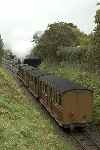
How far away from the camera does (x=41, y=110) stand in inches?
1137

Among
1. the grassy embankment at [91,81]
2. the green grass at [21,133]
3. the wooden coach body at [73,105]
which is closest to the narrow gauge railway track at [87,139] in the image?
the green grass at [21,133]

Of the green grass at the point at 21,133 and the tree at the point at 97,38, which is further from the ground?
the tree at the point at 97,38

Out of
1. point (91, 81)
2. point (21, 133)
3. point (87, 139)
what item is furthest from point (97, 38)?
point (21, 133)

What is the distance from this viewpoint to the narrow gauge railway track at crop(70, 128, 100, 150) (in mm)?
19502

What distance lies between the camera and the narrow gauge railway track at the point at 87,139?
19.5 m

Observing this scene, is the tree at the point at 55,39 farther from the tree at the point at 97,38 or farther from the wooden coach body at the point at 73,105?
the wooden coach body at the point at 73,105

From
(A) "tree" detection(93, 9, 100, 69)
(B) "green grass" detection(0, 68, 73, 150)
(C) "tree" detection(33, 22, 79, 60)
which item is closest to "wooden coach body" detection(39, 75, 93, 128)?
(B) "green grass" detection(0, 68, 73, 150)

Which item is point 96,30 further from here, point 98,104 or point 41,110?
point 41,110

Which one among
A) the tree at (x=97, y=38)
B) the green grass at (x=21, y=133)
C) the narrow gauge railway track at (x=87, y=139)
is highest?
the tree at (x=97, y=38)

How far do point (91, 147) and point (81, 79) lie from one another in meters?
19.5

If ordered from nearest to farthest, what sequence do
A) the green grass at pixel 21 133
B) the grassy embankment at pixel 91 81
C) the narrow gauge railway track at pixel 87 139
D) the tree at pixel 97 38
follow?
the green grass at pixel 21 133 → the narrow gauge railway track at pixel 87 139 → the grassy embankment at pixel 91 81 → the tree at pixel 97 38

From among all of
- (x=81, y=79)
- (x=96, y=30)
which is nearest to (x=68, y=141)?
(x=96, y=30)

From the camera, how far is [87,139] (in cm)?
2105

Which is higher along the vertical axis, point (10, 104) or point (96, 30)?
point (96, 30)
